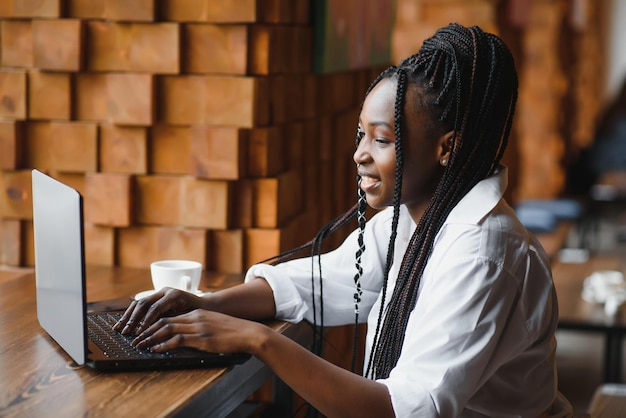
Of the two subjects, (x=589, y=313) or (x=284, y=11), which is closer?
(x=284, y=11)

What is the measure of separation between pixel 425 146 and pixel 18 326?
81cm

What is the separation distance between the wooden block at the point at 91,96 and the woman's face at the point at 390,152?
2.83ft

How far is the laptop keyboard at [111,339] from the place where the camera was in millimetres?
1460

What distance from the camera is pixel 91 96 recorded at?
2.25m

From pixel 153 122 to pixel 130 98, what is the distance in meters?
0.08

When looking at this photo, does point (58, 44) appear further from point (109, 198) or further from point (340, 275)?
point (340, 275)

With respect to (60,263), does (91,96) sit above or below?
above

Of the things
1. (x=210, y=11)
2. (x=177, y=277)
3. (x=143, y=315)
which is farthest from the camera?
(x=210, y=11)

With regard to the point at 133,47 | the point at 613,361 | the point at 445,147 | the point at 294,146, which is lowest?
the point at 613,361

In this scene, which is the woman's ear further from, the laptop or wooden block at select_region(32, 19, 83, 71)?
wooden block at select_region(32, 19, 83, 71)

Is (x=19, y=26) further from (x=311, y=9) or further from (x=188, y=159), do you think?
(x=311, y=9)

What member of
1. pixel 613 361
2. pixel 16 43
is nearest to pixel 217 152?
pixel 16 43

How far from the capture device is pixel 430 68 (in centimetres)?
155

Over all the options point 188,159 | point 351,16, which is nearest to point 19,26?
point 188,159
